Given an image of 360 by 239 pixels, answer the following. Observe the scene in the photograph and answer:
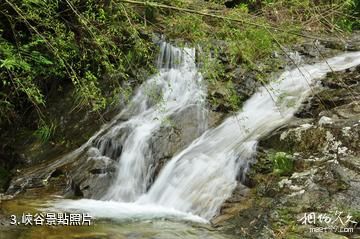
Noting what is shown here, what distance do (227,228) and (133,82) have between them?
4.13 metres

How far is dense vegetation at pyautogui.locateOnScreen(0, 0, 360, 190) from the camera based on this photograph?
5.15 meters

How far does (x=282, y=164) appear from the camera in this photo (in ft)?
17.6

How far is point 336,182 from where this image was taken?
473 cm

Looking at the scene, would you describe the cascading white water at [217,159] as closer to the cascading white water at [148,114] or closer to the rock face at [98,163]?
the rock face at [98,163]

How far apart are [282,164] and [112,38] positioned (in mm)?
3445

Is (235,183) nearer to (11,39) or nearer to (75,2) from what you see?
(75,2)

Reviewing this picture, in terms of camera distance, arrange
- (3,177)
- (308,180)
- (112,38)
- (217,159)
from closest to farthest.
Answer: (308,180)
(217,159)
(3,177)
(112,38)

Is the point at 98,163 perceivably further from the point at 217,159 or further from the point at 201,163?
the point at 217,159

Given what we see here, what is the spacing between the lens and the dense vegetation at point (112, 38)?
203 inches

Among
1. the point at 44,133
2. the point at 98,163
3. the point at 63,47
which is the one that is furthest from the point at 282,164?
the point at 44,133

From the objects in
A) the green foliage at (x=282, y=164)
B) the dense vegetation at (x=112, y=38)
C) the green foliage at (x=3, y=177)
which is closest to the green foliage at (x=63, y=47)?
the dense vegetation at (x=112, y=38)

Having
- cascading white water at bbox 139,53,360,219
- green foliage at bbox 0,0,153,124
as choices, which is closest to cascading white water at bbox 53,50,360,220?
cascading white water at bbox 139,53,360,219

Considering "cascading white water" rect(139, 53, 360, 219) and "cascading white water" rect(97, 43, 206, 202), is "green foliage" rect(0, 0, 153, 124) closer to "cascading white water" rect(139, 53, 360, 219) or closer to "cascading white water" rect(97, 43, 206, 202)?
"cascading white water" rect(97, 43, 206, 202)

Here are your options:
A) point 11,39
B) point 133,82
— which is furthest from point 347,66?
point 11,39
